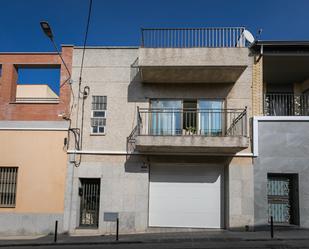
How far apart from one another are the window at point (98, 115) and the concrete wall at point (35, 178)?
129 centimetres

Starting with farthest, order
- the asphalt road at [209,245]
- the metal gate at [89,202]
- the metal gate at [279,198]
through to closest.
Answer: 1. the metal gate at [89,202]
2. the metal gate at [279,198]
3. the asphalt road at [209,245]

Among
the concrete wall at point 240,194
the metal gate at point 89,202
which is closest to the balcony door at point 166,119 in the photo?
the concrete wall at point 240,194

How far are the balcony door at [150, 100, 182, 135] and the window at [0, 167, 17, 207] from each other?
621cm

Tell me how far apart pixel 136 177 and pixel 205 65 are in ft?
17.5

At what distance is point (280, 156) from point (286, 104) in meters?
3.49

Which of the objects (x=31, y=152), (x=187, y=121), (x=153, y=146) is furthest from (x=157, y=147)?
(x=31, y=152)

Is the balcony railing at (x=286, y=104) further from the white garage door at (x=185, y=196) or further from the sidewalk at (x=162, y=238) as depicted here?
the sidewalk at (x=162, y=238)

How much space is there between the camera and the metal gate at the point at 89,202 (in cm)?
1573

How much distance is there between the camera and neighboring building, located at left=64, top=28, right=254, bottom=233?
15148 mm

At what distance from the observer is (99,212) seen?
15.4 metres

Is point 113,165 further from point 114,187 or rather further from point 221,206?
point 221,206

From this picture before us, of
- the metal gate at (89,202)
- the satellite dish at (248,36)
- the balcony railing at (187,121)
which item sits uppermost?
the satellite dish at (248,36)

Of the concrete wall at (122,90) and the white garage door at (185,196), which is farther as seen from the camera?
the concrete wall at (122,90)

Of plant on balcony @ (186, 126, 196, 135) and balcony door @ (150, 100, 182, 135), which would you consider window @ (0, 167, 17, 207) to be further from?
plant on balcony @ (186, 126, 196, 135)
